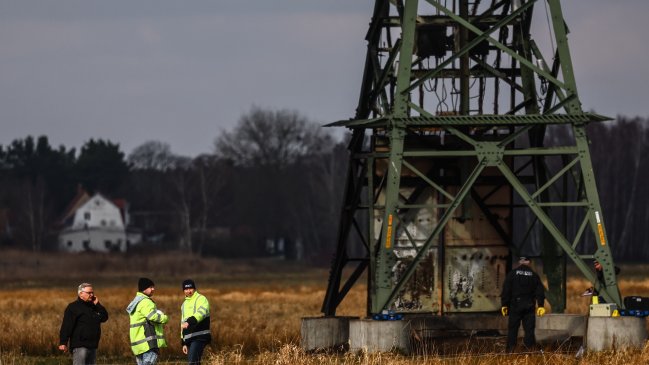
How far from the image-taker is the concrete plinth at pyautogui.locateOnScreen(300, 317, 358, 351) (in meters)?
28.1

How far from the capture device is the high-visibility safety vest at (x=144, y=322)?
20938 millimetres

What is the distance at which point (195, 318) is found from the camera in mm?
21406

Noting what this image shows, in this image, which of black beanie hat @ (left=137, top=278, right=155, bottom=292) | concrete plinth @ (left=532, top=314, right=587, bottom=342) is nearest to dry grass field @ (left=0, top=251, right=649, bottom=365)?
black beanie hat @ (left=137, top=278, right=155, bottom=292)

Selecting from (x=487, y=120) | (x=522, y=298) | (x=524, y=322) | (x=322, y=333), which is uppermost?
(x=487, y=120)

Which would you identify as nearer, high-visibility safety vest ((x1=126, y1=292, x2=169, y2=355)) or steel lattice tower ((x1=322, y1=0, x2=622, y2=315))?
high-visibility safety vest ((x1=126, y1=292, x2=169, y2=355))

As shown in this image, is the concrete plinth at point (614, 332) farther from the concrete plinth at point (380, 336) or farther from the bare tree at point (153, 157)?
the bare tree at point (153, 157)

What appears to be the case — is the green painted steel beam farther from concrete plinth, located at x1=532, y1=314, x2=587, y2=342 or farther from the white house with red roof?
the white house with red roof

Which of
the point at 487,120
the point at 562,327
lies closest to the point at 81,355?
the point at 487,120

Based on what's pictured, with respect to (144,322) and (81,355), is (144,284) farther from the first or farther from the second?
(81,355)

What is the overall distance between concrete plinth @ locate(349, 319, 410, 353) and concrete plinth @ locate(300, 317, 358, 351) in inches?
89.4

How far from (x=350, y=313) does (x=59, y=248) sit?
87204 mm

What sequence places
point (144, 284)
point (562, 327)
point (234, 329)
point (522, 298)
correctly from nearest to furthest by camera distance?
point (144, 284) < point (522, 298) < point (562, 327) < point (234, 329)

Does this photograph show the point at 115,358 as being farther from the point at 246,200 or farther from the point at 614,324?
the point at 246,200

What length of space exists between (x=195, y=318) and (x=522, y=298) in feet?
22.8
